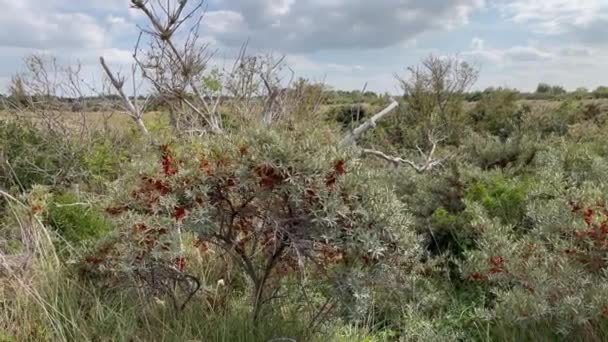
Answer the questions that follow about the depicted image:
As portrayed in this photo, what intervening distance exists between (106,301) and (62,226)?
1454 mm

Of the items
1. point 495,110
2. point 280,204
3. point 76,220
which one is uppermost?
point 280,204

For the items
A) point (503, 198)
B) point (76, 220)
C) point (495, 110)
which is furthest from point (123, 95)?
point (495, 110)

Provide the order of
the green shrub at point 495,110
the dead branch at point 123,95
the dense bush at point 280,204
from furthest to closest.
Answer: the green shrub at point 495,110 → the dead branch at point 123,95 → the dense bush at point 280,204

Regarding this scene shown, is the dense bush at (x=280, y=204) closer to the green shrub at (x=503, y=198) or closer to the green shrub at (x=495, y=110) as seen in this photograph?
the green shrub at (x=503, y=198)

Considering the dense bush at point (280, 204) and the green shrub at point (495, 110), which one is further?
the green shrub at point (495, 110)

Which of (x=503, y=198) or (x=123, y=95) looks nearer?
(x=503, y=198)

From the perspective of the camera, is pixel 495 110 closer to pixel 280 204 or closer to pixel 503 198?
pixel 503 198

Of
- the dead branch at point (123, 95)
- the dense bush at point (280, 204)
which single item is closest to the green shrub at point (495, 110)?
the dead branch at point (123, 95)

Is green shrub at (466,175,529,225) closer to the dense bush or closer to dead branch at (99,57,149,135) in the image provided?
the dense bush

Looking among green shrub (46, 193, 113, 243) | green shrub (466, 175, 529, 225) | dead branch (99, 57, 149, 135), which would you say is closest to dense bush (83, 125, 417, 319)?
green shrub (46, 193, 113, 243)

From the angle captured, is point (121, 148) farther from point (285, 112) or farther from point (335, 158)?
point (335, 158)

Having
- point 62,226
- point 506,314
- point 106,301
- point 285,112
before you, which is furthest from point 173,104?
point 506,314

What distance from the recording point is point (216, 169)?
2857 millimetres

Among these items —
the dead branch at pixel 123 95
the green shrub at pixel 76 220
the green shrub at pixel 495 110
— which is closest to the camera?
the green shrub at pixel 76 220
